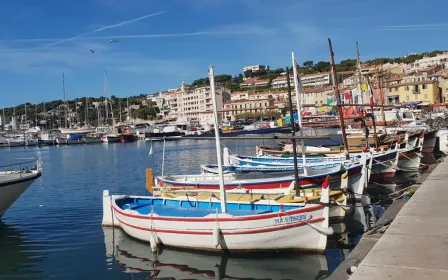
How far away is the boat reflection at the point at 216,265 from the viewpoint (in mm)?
11625

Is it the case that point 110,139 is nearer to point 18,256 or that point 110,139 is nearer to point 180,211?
point 18,256

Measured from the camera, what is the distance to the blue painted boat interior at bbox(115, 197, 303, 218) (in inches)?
557

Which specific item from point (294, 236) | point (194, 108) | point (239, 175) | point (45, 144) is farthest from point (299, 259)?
point (194, 108)

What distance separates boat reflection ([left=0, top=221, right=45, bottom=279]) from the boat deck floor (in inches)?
138

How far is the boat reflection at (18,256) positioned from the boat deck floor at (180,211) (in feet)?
11.5

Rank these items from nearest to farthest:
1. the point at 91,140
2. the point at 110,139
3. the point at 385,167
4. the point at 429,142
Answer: the point at 385,167 → the point at 429,142 → the point at 110,139 → the point at 91,140

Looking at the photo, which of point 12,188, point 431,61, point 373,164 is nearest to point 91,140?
point 373,164

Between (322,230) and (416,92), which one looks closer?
(322,230)

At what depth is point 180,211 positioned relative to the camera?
49.6 feet

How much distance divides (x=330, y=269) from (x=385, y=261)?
4494 mm

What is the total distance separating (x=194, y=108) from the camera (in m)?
180

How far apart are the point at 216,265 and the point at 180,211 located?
3.18 metres

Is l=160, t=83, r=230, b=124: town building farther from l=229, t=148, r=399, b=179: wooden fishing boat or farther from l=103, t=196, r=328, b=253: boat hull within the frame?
l=103, t=196, r=328, b=253: boat hull

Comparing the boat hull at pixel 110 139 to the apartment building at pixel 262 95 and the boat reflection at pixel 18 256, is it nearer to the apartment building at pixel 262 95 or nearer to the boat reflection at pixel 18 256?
the apartment building at pixel 262 95
